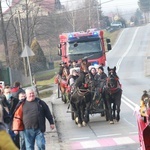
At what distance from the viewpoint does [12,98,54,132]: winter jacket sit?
11.1m

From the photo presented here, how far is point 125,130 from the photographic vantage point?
1642 cm

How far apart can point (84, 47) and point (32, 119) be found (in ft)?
72.4

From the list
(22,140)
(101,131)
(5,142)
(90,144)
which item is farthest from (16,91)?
(5,142)

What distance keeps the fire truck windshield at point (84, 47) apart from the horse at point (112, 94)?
14.6m

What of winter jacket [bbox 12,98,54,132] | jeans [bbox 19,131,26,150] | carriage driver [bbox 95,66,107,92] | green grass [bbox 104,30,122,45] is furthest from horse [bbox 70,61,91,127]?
green grass [bbox 104,30,122,45]

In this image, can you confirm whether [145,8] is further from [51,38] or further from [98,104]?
[98,104]

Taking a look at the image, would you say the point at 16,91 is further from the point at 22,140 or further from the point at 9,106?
the point at 22,140

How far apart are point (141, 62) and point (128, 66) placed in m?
3.89

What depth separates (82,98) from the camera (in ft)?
57.3

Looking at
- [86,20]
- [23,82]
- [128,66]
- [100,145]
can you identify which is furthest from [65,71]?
[86,20]

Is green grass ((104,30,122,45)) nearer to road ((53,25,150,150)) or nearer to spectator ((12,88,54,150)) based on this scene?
road ((53,25,150,150))

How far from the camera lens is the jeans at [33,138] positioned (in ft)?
36.6

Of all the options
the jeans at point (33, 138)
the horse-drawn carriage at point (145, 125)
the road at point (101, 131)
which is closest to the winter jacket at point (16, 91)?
the road at point (101, 131)

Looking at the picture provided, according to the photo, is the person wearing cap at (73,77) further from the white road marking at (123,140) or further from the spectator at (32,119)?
the spectator at (32,119)
